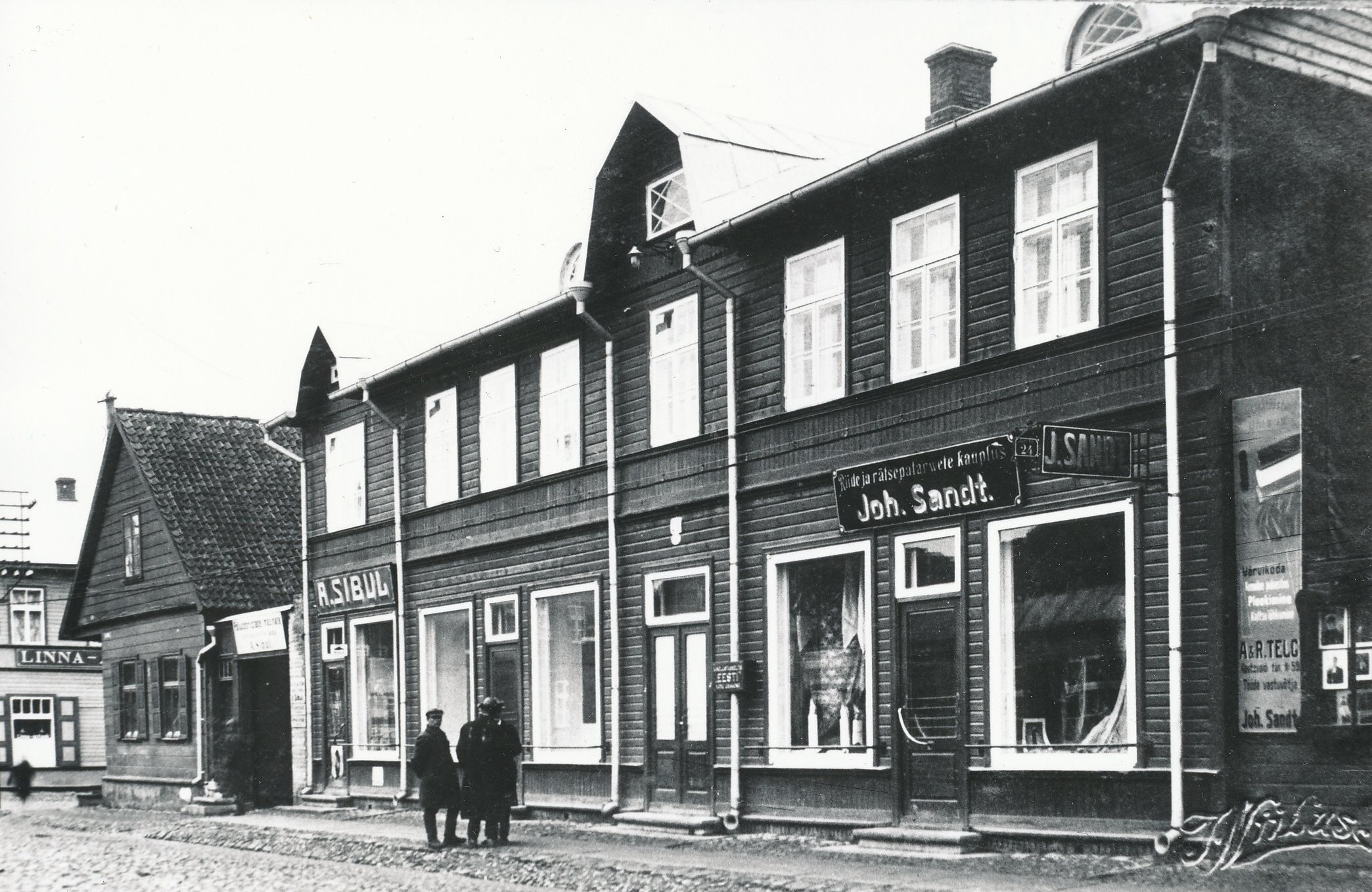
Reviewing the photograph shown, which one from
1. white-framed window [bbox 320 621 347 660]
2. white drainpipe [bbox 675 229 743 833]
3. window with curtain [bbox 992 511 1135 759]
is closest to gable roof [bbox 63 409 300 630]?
white-framed window [bbox 320 621 347 660]

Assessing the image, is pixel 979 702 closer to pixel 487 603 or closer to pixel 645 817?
pixel 645 817

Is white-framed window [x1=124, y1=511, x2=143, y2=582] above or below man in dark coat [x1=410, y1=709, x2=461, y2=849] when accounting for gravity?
above

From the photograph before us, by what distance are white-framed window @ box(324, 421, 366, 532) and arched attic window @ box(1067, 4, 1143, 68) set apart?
16505 mm

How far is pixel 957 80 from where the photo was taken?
18.0 metres

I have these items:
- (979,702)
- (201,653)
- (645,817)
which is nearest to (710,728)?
(645,817)

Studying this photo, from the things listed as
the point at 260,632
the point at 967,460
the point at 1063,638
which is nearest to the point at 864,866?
the point at 1063,638

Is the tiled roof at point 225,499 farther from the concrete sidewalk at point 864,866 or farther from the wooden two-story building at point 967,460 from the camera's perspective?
the concrete sidewalk at point 864,866

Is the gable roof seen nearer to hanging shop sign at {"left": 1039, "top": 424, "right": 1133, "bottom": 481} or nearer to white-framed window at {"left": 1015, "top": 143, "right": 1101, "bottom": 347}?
white-framed window at {"left": 1015, "top": 143, "right": 1101, "bottom": 347}

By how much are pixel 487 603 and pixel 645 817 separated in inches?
217

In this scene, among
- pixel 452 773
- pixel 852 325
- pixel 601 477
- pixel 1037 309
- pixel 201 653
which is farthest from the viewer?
pixel 201 653

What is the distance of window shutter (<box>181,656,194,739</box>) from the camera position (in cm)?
3375

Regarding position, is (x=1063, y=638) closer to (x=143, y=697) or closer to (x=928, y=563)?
(x=928, y=563)

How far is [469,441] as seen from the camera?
84.5ft

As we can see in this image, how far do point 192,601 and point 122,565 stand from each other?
499cm
